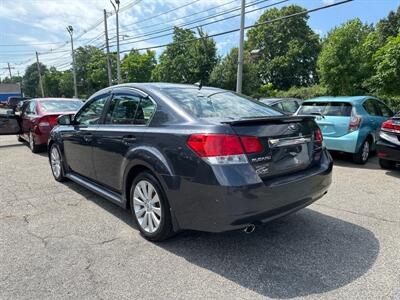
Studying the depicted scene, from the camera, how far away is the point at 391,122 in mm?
5984

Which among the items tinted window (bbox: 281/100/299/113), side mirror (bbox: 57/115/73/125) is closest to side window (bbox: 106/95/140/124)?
side mirror (bbox: 57/115/73/125)

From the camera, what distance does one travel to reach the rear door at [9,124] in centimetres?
955

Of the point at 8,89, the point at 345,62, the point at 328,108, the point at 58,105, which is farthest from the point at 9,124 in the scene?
the point at 8,89

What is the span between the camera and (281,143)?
9.75 ft

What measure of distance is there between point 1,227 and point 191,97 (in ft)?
8.83

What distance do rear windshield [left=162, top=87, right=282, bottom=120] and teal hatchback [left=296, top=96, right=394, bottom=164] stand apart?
3634 millimetres

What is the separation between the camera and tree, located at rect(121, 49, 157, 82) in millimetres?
48312

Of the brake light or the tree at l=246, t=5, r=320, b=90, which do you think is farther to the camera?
the tree at l=246, t=5, r=320, b=90

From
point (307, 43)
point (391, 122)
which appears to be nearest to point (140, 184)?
point (391, 122)

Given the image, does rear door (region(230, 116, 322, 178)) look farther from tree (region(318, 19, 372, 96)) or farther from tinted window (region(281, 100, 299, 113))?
tree (region(318, 19, 372, 96))

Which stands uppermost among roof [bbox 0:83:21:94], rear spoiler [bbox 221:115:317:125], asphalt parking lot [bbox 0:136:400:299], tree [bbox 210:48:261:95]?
tree [bbox 210:48:261:95]

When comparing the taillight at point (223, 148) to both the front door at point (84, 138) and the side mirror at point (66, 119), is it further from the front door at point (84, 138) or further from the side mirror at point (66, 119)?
the side mirror at point (66, 119)

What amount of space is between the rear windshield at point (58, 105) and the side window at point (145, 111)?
591 centimetres

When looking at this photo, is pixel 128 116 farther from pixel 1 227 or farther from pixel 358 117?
pixel 358 117
